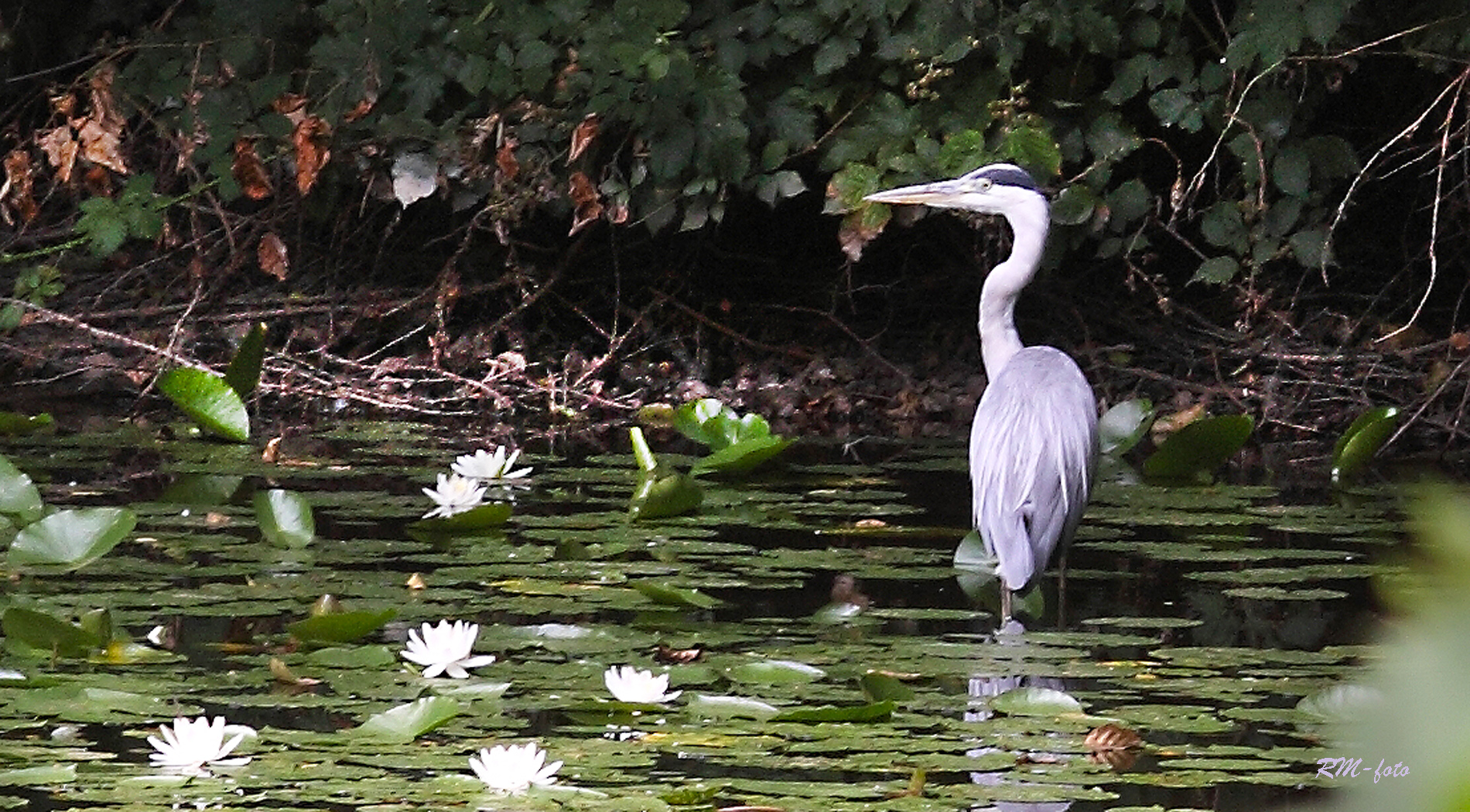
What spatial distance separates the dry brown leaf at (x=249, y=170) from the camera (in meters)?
7.02

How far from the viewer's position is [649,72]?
21.0 ft

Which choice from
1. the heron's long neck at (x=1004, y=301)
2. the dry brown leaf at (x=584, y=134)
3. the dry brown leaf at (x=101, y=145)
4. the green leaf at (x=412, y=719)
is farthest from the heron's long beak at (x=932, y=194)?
the dry brown leaf at (x=101, y=145)

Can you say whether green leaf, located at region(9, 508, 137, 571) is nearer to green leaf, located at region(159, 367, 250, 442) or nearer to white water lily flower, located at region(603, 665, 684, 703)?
white water lily flower, located at region(603, 665, 684, 703)

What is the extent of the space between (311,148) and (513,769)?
505 centimetres

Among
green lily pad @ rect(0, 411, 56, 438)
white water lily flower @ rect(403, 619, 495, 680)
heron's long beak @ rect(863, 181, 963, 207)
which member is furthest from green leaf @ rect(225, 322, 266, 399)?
white water lily flower @ rect(403, 619, 495, 680)

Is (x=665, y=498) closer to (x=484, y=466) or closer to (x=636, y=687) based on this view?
(x=484, y=466)

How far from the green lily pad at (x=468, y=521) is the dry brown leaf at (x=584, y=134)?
2673 mm

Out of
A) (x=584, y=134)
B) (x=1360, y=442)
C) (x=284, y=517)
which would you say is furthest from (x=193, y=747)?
(x=584, y=134)

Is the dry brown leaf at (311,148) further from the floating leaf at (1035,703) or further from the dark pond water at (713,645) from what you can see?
the floating leaf at (1035,703)

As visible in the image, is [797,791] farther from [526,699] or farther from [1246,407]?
[1246,407]

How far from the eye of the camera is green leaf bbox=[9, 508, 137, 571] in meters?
3.40

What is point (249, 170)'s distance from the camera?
7055 mm

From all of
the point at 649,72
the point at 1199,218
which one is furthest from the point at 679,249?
the point at 1199,218

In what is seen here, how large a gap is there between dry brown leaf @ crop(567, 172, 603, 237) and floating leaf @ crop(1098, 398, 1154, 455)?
2111 millimetres
